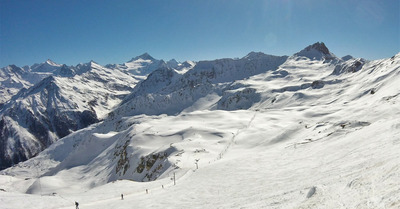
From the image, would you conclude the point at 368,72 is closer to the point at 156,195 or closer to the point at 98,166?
the point at 98,166

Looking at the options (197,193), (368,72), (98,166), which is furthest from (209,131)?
(368,72)

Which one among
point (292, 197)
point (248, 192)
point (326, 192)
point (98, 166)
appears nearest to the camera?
point (326, 192)

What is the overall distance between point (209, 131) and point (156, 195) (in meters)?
60.6

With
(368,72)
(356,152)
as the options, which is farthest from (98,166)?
(368,72)

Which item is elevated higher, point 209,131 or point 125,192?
point 209,131

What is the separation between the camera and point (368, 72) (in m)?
170

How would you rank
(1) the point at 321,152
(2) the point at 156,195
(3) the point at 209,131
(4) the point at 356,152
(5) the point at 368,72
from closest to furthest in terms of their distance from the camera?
(4) the point at 356,152, (2) the point at 156,195, (1) the point at 321,152, (3) the point at 209,131, (5) the point at 368,72

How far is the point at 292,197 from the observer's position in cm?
2077

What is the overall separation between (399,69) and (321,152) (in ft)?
370

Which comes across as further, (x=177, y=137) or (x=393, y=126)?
(x=177, y=137)

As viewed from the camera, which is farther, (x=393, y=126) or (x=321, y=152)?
(x=321, y=152)

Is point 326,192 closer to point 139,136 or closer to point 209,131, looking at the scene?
point 209,131

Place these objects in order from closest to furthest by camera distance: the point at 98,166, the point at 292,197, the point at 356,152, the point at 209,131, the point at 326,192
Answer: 1. the point at 326,192
2. the point at 292,197
3. the point at 356,152
4. the point at 209,131
5. the point at 98,166

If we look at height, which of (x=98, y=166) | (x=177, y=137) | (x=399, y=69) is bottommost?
(x=98, y=166)
